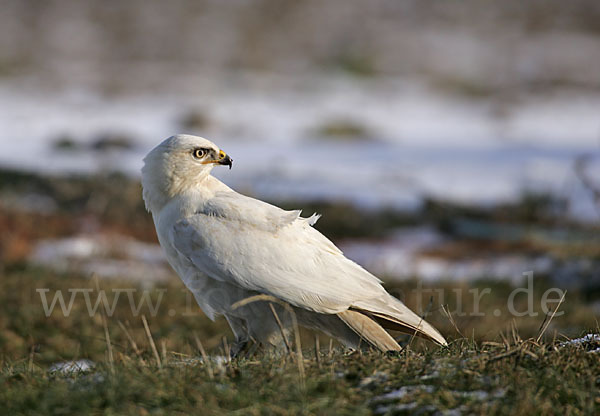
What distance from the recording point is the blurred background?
10.6 m

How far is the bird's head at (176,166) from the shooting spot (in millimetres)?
4180

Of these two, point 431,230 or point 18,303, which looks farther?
point 431,230

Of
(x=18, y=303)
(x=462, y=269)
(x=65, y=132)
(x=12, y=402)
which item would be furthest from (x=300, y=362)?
(x=65, y=132)

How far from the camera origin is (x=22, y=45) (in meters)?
38.1

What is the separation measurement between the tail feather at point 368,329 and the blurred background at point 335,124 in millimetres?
4588

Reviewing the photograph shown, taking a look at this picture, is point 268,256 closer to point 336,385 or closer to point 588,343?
point 336,385

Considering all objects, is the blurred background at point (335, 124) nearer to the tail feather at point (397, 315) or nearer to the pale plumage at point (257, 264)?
the tail feather at point (397, 315)

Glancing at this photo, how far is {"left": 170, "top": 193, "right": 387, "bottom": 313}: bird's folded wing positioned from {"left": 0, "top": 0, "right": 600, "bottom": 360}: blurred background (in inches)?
189

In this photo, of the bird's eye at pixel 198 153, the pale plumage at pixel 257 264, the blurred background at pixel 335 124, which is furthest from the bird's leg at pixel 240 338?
the blurred background at pixel 335 124

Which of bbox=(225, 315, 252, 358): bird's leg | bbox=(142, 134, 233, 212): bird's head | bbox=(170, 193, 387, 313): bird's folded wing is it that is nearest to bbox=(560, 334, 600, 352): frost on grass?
bbox=(170, 193, 387, 313): bird's folded wing

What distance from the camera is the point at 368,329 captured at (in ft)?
13.0

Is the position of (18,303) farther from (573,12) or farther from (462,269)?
(573,12)

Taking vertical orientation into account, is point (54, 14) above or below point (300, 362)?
above

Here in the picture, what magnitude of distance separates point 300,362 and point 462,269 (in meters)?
7.49
